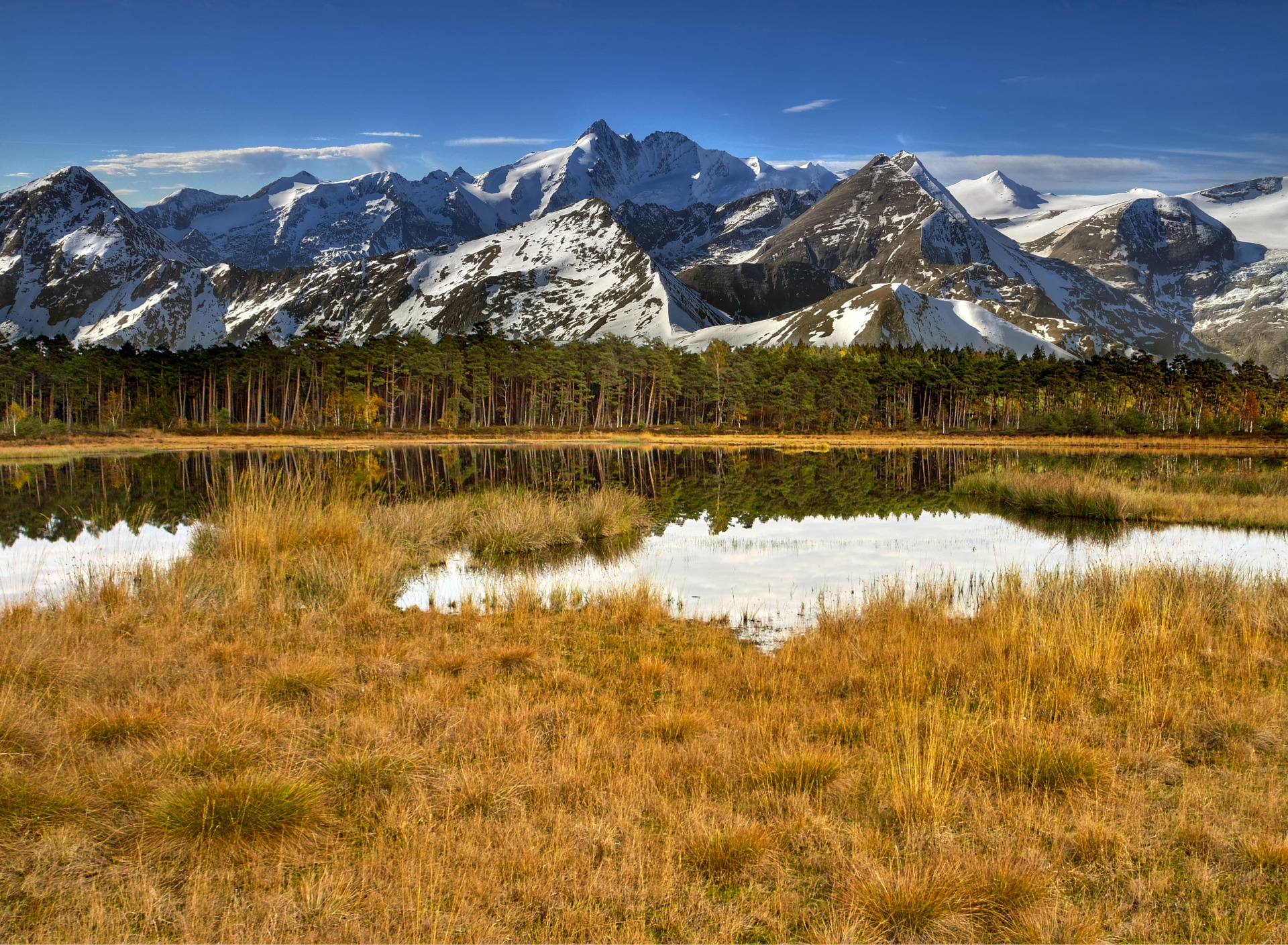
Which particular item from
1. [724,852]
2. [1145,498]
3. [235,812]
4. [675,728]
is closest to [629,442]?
[1145,498]

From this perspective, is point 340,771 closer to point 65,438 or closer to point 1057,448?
point 1057,448

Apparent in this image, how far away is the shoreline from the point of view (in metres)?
66.5

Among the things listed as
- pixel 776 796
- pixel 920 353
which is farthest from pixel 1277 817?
pixel 920 353

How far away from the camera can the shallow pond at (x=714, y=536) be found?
556 inches

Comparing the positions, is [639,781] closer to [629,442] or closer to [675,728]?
[675,728]

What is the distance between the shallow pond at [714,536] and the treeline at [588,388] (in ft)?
197

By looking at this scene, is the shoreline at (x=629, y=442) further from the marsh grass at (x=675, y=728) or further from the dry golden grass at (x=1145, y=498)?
the marsh grass at (x=675, y=728)

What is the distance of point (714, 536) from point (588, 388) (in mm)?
96191

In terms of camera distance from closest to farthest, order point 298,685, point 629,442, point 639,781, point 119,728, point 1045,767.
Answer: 1. point 639,781
2. point 1045,767
3. point 119,728
4. point 298,685
5. point 629,442

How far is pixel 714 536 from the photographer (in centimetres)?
2103

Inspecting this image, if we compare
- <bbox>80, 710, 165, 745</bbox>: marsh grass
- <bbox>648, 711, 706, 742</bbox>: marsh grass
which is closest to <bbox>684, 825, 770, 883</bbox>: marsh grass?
<bbox>648, 711, 706, 742</bbox>: marsh grass

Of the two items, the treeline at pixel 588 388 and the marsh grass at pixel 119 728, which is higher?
the treeline at pixel 588 388

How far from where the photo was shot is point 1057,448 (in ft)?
229

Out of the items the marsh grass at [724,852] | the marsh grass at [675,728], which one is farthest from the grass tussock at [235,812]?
the marsh grass at [675,728]
